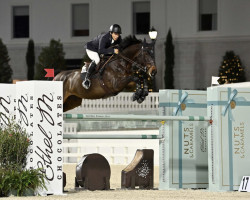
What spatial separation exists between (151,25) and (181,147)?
2246 centimetres

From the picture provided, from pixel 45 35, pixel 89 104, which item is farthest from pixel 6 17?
pixel 89 104

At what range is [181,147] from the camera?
9164 mm

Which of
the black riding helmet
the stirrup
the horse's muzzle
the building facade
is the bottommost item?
the stirrup

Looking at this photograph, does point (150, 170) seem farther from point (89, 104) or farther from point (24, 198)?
point (89, 104)

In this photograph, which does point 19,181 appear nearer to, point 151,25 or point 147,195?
point 147,195

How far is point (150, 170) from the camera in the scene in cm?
931

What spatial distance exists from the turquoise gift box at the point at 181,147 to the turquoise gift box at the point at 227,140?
55 centimetres

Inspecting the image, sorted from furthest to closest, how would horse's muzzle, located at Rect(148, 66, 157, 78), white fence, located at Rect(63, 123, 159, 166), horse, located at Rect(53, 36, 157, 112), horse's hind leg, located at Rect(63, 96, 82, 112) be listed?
white fence, located at Rect(63, 123, 159, 166) < horse's hind leg, located at Rect(63, 96, 82, 112) < horse, located at Rect(53, 36, 157, 112) < horse's muzzle, located at Rect(148, 66, 157, 78)

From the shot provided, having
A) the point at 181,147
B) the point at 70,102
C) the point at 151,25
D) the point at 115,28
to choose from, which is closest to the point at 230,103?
the point at 181,147

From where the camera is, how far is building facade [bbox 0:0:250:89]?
30391mm

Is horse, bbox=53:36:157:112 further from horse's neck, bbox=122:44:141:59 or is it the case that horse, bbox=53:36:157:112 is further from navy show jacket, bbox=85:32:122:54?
navy show jacket, bbox=85:32:122:54

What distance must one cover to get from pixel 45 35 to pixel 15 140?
25.2 metres

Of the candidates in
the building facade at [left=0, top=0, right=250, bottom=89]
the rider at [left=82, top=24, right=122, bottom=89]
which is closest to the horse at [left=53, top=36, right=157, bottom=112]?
the rider at [left=82, top=24, right=122, bottom=89]

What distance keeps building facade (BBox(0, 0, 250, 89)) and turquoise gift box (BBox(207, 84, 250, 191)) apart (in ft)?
68.8
